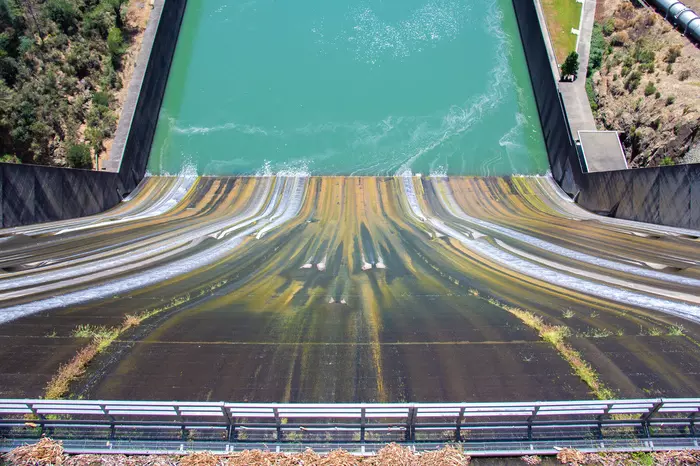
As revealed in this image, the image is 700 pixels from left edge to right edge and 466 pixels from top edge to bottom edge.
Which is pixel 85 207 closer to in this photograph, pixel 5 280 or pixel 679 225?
pixel 5 280

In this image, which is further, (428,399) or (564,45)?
(564,45)

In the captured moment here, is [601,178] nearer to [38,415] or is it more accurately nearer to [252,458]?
[252,458]

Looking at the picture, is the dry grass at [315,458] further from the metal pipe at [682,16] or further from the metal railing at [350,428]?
the metal pipe at [682,16]

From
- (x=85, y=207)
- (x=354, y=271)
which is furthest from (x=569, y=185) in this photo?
(x=85, y=207)

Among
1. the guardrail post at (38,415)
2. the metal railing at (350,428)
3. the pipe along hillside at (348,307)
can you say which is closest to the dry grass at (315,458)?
the metal railing at (350,428)

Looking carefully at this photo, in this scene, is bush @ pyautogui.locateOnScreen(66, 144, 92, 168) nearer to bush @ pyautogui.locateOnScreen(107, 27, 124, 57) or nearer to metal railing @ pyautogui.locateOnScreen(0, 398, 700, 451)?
bush @ pyautogui.locateOnScreen(107, 27, 124, 57)

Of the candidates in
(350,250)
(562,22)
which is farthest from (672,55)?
(350,250)
